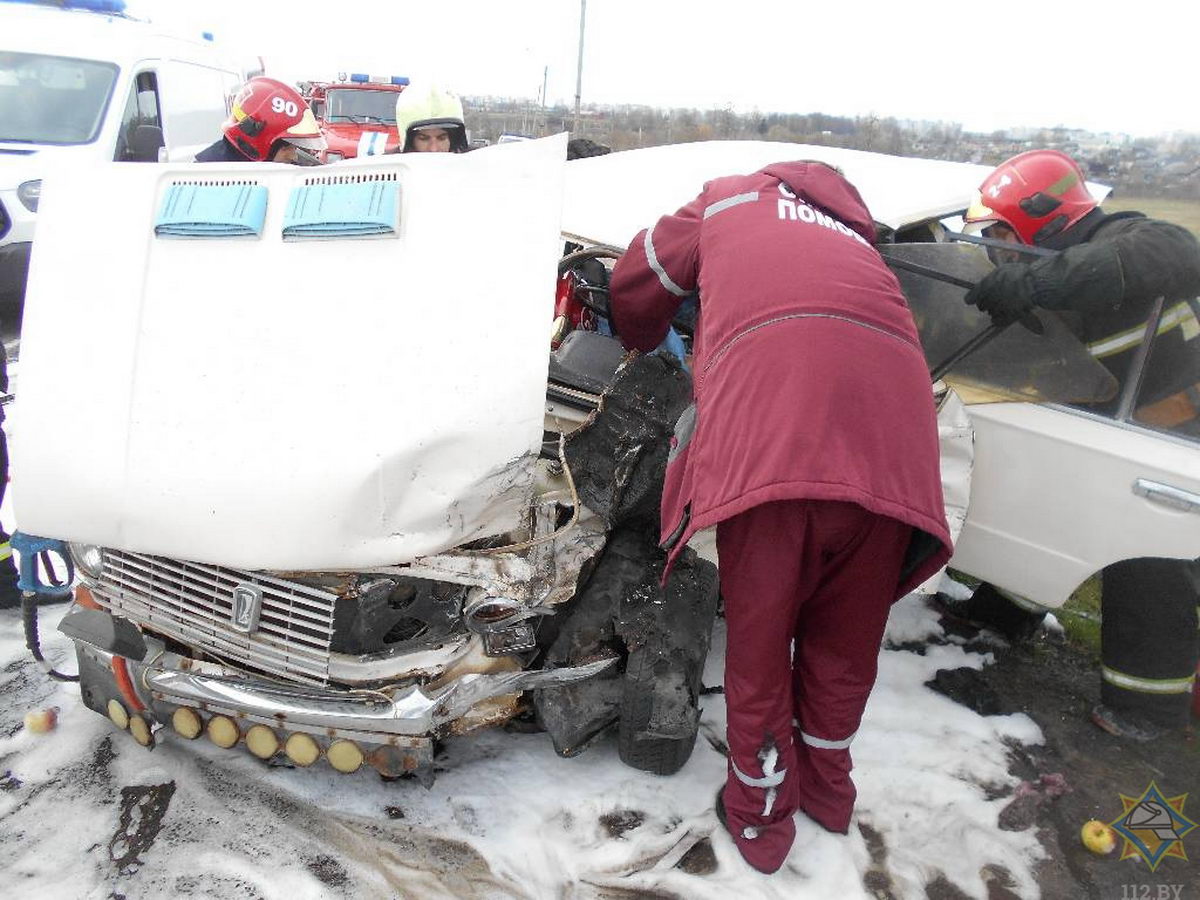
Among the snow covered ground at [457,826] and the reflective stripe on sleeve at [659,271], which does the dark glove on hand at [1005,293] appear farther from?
the snow covered ground at [457,826]

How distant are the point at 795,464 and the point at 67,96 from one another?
25.3ft

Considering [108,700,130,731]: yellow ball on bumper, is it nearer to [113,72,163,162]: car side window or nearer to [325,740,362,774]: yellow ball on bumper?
[325,740,362,774]: yellow ball on bumper

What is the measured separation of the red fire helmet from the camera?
10.9 feet

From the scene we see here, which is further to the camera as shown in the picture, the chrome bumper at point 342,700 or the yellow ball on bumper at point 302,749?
the yellow ball on bumper at point 302,749

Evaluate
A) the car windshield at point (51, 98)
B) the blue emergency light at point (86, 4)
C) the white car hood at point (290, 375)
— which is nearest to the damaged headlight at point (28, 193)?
the car windshield at point (51, 98)

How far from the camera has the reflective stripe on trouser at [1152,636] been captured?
10.0 ft

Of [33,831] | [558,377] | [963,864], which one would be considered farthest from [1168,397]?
[33,831]

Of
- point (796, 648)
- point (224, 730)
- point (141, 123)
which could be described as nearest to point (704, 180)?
point (796, 648)

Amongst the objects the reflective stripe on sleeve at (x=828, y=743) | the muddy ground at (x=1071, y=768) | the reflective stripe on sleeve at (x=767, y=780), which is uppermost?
the reflective stripe on sleeve at (x=828, y=743)

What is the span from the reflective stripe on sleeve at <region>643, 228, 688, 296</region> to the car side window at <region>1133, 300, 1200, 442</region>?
169 cm

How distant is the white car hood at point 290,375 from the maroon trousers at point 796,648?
70cm

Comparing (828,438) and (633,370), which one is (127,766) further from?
(828,438)

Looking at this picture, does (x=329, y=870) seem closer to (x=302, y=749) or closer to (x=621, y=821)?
(x=302, y=749)

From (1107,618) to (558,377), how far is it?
223 cm
